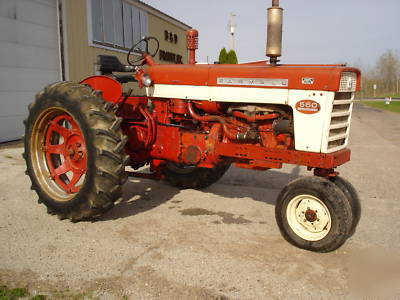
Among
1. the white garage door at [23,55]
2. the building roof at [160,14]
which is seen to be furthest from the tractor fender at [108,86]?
the building roof at [160,14]

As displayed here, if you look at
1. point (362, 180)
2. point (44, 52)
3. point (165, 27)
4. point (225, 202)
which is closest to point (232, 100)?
point (225, 202)

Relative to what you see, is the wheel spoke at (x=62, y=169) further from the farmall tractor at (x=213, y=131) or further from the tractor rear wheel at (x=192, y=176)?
the tractor rear wheel at (x=192, y=176)

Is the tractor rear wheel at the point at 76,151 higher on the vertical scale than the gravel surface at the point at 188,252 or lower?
higher

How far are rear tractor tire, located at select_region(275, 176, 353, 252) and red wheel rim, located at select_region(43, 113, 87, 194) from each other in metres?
2.10

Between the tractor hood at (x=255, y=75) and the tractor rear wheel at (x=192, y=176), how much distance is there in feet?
4.74

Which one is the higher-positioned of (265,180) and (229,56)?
(229,56)

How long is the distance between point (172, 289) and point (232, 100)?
1.90 metres

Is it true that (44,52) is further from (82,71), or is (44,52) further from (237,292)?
(237,292)

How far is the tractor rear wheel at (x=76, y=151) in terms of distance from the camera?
3.65 meters

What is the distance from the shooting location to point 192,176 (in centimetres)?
524

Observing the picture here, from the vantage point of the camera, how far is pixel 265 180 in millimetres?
5895

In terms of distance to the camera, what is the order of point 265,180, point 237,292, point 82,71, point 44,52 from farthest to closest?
point 82,71
point 44,52
point 265,180
point 237,292

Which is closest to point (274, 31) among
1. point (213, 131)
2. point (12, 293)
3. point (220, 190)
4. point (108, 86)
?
point (213, 131)

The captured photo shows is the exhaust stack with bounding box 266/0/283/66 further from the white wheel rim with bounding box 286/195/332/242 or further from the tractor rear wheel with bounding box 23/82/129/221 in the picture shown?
the tractor rear wheel with bounding box 23/82/129/221
